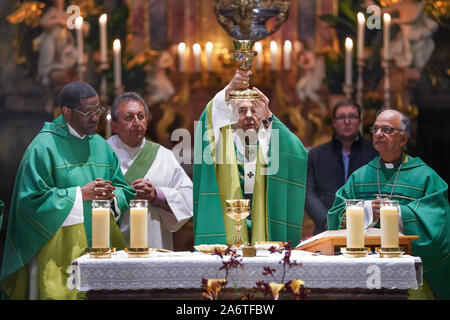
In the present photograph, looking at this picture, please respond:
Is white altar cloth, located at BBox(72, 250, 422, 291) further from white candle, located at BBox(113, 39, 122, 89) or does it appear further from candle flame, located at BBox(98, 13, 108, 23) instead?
candle flame, located at BBox(98, 13, 108, 23)

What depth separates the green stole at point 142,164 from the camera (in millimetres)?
7863

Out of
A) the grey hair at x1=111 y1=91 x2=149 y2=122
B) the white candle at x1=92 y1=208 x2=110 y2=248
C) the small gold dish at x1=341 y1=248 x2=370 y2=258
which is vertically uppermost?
the grey hair at x1=111 y1=91 x2=149 y2=122

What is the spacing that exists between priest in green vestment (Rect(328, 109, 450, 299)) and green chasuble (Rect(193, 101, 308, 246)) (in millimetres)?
323

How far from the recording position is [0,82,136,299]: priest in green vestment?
21.7 ft

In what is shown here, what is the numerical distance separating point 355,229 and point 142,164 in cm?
286

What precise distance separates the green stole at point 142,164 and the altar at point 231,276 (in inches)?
98.7

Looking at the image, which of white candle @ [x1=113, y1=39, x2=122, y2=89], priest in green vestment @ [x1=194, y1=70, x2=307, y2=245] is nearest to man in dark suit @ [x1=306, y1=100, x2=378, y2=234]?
priest in green vestment @ [x1=194, y1=70, x2=307, y2=245]

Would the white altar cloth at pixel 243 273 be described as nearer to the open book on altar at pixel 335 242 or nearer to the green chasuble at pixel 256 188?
the open book on altar at pixel 335 242

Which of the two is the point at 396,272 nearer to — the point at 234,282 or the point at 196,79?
Answer: the point at 234,282

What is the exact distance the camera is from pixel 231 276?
5312mm

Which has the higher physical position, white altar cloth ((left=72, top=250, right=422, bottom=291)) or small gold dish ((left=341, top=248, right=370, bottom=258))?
small gold dish ((left=341, top=248, right=370, bottom=258))

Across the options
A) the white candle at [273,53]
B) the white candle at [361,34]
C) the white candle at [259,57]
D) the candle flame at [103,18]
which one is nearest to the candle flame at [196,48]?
the white candle at [259,57]

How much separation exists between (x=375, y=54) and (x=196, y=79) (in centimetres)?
180
